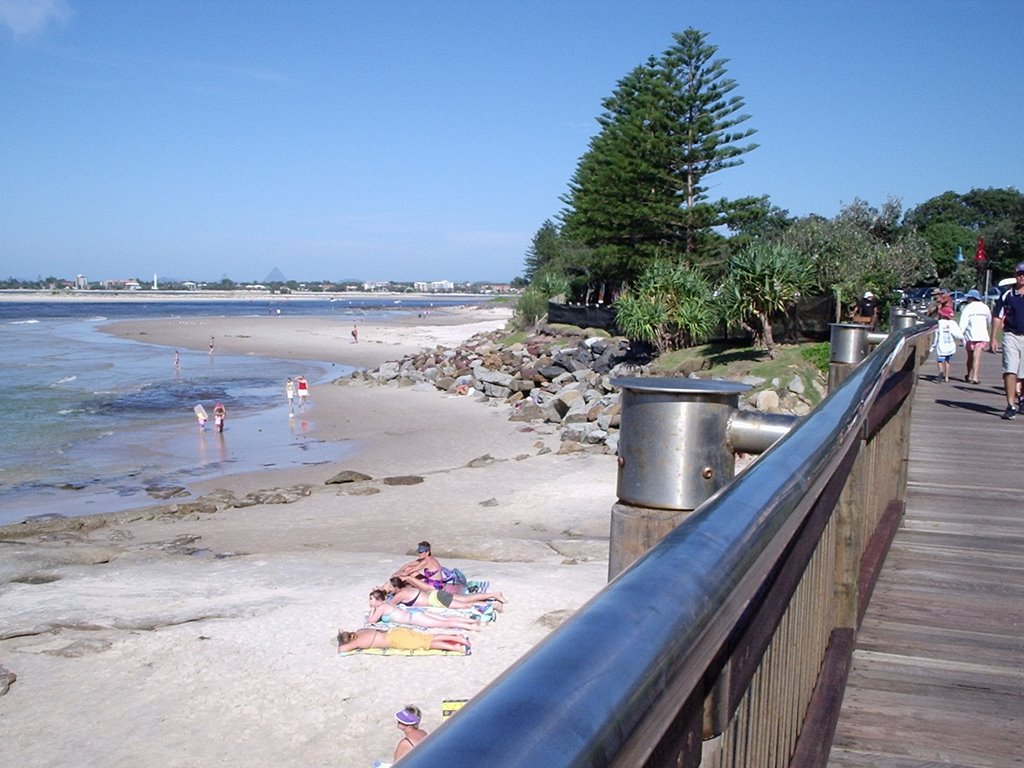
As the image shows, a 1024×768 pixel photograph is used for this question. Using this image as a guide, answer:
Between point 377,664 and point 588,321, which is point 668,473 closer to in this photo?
point 377,664

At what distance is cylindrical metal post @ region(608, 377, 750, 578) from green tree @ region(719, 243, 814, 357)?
18392mm

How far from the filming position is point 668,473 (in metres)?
1.75

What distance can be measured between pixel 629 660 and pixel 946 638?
312cm

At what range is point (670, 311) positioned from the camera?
79.4 feet

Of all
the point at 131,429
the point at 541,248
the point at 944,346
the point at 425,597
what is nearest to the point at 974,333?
the point at 944,346

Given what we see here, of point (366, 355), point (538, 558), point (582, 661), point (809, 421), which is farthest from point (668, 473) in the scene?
point (366, 355)

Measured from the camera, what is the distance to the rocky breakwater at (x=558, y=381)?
16.8 metres

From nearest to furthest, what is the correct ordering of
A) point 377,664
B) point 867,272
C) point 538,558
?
point 377,664 → point 538,558 → point 867,272

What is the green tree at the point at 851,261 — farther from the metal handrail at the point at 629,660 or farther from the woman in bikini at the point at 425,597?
the metal handrail at the point at 629,660

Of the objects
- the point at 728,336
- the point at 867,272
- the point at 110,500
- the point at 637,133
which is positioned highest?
the point at 637,133

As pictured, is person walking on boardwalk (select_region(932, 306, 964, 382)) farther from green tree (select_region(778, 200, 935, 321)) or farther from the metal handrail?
the metal handrail

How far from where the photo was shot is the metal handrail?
0.59 m

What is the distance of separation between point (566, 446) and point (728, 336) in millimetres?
7060

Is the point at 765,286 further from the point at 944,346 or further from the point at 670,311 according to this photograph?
the point at 944,346
